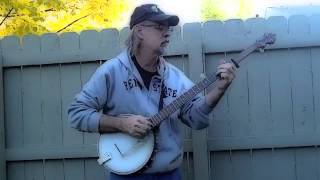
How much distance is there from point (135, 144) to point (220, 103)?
3.52 feet

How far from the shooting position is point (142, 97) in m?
3.20

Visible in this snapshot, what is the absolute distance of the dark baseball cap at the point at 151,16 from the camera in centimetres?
315

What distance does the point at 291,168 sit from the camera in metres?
4.06

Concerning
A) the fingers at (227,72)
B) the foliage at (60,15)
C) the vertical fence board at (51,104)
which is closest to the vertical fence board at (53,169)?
the vertical fence board at (51,104)

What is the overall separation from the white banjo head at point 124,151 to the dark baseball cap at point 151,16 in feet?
2.18

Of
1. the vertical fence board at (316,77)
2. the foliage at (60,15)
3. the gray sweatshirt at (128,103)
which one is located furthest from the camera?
the foliage at (60,15)

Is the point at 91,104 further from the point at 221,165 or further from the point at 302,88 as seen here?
the point at 302,88

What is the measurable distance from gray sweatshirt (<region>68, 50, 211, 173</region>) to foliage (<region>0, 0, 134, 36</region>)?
126 inches

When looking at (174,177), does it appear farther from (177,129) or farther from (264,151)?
(264,151)

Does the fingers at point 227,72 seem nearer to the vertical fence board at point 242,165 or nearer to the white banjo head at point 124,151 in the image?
the white banjo head at point 124,151

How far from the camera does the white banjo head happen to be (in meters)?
3.11

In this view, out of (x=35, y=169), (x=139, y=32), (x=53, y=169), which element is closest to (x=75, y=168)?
(x=53, y=169)

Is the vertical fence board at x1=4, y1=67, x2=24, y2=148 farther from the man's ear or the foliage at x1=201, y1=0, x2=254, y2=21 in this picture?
the foliage at x1=201, y1=0, x2=254, y2=21

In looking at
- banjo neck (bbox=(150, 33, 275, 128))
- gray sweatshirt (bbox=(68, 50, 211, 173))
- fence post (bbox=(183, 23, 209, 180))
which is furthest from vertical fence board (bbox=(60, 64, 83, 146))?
banjo neck (bbox=(150, 33, 275, 128))
